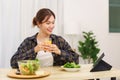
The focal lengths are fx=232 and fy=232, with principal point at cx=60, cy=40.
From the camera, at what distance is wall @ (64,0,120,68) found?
3.95 m

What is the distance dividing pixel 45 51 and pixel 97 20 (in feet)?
7.44

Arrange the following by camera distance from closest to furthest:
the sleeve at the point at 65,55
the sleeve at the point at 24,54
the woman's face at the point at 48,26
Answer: the sleeve at the point at 24,54
the sleeve at the point at 65,55
the woman's face at the point at 48,26

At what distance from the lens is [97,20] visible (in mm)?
4133

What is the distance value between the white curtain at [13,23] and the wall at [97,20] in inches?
20.4

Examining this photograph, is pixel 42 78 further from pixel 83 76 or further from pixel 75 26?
pixel 75 26

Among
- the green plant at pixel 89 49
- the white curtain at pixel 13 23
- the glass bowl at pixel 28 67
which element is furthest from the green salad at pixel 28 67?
the green plant at pixel 89 49

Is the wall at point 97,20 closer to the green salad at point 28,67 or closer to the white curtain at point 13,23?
the white curtain at point 13,23

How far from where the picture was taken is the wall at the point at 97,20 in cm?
395

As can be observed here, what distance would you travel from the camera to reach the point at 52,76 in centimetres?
160

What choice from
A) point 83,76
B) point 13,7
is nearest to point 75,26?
point 13,7

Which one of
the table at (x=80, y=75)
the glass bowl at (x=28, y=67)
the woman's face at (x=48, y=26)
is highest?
the woman's face at (x=48, y=26)

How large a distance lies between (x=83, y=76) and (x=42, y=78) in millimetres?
290

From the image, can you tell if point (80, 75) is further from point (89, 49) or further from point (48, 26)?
point (89, 49)

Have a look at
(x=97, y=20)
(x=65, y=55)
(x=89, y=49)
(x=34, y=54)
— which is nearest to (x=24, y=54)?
(x=34, y=54)
